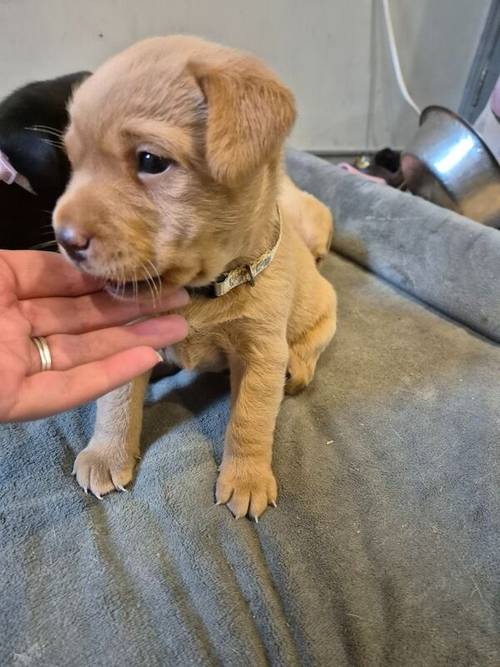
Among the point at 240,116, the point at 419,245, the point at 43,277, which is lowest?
the point at 419,245

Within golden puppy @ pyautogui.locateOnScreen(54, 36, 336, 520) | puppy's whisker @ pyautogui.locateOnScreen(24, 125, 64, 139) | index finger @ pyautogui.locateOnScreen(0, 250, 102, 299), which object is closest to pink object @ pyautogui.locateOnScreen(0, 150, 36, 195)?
puppy's whisker @ pyautogui.locateOnScreen(24, 125, 64, 139)

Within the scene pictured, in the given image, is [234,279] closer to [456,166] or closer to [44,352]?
[44,352]

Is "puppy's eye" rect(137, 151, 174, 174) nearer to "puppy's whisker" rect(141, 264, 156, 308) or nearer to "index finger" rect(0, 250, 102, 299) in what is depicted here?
"puppy's whisker" rect(141, 264, 156, 308)

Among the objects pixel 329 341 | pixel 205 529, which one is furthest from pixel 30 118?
pixel 205 529

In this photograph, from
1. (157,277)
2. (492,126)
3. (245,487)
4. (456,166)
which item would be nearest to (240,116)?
(157,277)

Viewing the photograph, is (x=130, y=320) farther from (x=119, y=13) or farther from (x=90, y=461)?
(x=119, y=13)

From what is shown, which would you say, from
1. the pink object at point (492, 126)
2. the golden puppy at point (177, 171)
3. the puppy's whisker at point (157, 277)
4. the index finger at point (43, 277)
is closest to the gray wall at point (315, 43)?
the pink object at point (492, 126)
